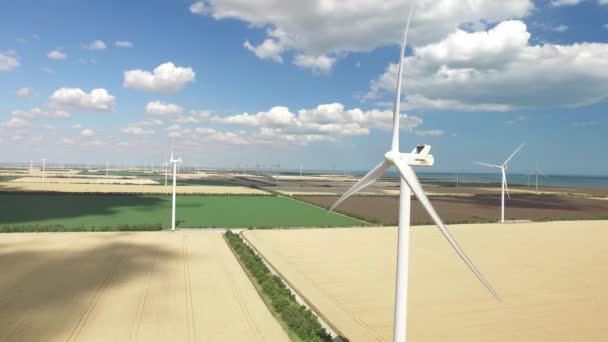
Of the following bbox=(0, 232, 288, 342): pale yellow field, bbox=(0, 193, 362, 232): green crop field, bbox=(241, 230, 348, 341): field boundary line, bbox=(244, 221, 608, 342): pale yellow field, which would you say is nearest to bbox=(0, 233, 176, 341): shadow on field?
bbox=(0, 232, 288, 342): pale yellow field

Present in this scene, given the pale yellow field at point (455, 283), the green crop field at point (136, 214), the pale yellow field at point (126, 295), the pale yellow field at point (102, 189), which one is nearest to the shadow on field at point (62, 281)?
the pale yellow field at point (126, 295)

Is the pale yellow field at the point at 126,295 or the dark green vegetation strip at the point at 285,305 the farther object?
the pale yellow field at the point at 126,295

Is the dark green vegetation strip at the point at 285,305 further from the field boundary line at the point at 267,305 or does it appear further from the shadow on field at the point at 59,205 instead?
the shadow on field at the point at 59,205

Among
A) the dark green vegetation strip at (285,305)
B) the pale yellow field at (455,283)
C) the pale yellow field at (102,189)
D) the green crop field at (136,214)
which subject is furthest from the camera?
the pale yellow field at (102,189)

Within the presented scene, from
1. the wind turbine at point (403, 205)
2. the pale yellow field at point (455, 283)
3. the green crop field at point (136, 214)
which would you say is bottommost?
the green crop field at point (136, 214)

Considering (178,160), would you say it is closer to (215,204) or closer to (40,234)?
(40,234)

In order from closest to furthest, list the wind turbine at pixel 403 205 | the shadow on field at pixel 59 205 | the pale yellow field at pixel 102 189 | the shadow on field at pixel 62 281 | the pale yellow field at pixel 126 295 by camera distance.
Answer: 1. the wind turbine at pixel 403 205
2. the pale yellow field at pixel 126 295
3. the shadow on field at pixel 62 281
4. the shadow on field at pixel 59 205
5. the pale yellow field at pixel 102 189

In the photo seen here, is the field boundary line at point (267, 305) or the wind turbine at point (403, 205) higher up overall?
the wind turbine at point (403, 205)

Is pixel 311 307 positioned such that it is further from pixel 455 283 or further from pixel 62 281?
pixel 62 281

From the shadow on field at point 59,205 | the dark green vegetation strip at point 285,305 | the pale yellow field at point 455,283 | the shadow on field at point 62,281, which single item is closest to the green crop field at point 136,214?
the shadow on field at point 59,205
